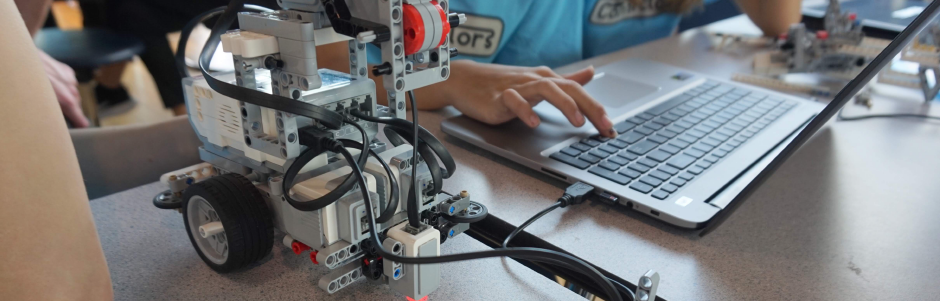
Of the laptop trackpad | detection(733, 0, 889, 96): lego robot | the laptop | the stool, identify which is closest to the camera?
the laptop

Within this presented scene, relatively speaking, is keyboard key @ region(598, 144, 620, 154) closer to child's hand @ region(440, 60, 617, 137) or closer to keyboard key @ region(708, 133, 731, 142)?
child's hand @ region(440, 60, 617, 137)

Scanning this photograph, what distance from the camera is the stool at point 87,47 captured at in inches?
61.0

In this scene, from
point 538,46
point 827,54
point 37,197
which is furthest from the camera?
point 538,46

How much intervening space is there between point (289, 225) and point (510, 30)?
812mm

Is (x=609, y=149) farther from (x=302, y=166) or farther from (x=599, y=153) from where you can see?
(x=302, y=166)

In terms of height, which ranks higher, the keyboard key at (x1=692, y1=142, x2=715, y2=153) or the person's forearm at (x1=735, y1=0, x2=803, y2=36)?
the person's forearm at (x1=735, y1=0, x2=803, y2=36)

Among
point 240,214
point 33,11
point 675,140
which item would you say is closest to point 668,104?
point 675,140

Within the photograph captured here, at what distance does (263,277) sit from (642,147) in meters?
0.47

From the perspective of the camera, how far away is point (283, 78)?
41 cm

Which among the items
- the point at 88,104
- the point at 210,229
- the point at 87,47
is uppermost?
the point at 210,229

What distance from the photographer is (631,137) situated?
2.43 ft

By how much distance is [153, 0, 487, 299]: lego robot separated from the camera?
1.31 ft

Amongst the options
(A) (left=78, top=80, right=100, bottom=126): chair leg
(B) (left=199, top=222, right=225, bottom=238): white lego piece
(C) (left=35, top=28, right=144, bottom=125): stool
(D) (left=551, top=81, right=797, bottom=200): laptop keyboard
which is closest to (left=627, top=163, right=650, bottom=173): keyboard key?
(D) (left=551, top=81, right=797, bottom=200): laptop keyboard

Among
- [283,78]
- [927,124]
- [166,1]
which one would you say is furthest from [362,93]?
[166,1]
